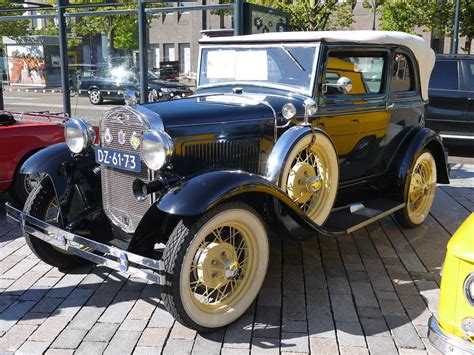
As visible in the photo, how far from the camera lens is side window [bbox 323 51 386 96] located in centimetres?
413

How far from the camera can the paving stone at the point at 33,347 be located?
282cm

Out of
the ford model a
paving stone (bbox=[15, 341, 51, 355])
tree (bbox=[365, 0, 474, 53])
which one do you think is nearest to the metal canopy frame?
the ford model a

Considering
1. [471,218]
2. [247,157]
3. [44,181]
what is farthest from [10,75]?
[471,218]

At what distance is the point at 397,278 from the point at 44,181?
9.28 feet

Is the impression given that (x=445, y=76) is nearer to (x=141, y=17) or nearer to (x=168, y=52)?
(x=141, y=17)

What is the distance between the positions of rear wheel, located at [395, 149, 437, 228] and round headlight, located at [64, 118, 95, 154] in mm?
2890

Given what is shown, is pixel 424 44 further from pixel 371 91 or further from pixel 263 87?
pixel 263 87

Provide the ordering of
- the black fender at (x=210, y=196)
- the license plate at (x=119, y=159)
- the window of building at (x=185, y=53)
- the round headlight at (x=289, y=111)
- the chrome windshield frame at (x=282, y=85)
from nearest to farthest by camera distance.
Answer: the black fender at (x=210, y=196) < the license plate at (x=119, y=159) < the round headlight at (x=289, y=111) < the chrome windshield frame at (x=282, y=85) < the window of building at (x=185, y=53)

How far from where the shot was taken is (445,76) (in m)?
8.73

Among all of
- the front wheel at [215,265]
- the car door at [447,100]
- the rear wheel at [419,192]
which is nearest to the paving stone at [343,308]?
the front wheel at [215,265]

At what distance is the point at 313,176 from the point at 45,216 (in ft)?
6.84

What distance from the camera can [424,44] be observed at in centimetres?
497

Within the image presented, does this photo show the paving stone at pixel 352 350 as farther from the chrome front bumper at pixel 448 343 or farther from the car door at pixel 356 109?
the car door at pixel 356 109

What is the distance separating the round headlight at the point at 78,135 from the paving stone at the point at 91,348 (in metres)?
1.43
